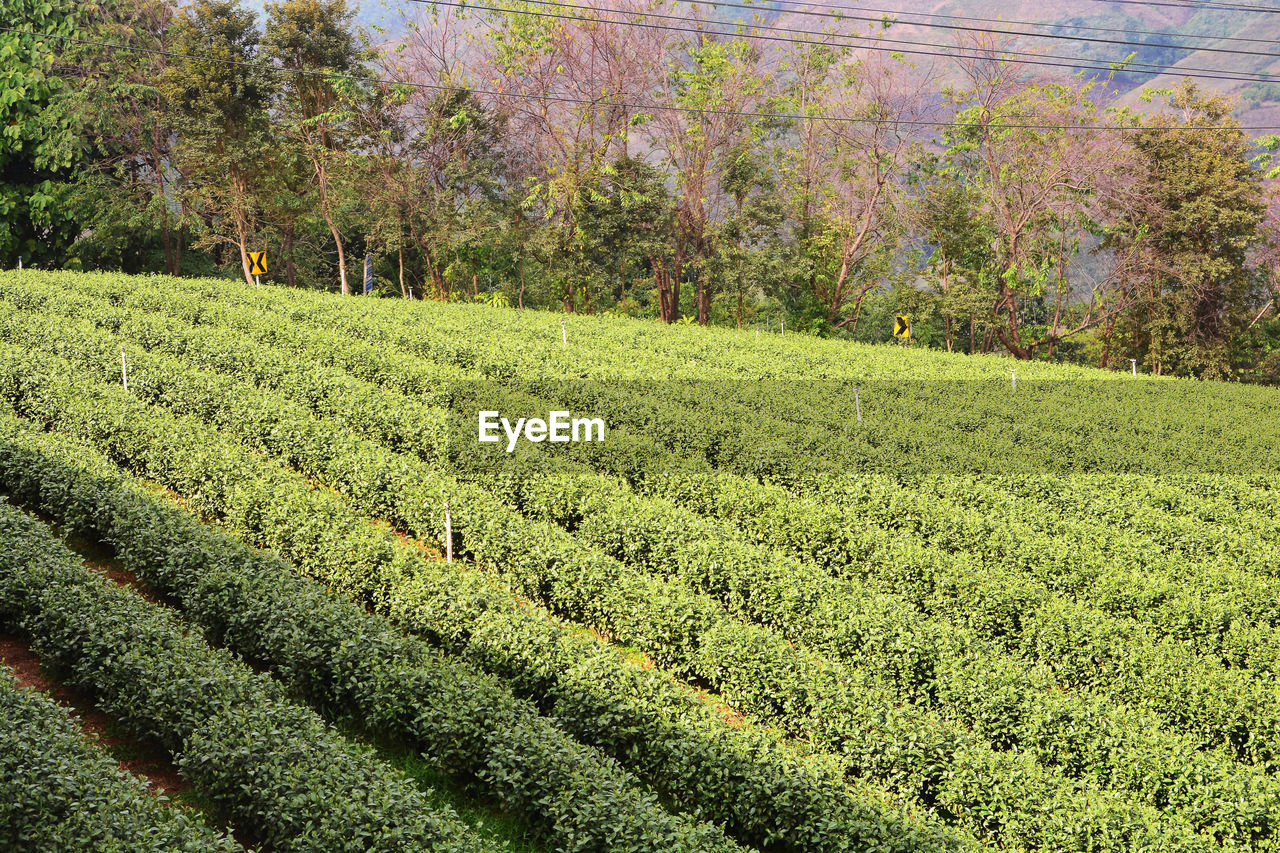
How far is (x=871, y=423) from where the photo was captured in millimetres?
18906

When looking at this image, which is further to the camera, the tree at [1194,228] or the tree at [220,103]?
the tree at [1194,228]

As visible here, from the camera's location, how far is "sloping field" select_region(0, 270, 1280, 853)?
7.83 m

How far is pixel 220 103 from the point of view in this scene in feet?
115

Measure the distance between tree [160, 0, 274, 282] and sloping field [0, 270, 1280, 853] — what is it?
1575 centimetres

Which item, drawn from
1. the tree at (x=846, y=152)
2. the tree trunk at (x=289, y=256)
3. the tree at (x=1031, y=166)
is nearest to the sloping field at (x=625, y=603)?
the tree at (x=1031, y=166)

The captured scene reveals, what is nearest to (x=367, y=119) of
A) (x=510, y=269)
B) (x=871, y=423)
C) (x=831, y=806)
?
(x=510, y=269)

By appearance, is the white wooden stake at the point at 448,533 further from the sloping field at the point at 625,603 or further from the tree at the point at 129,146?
the tree at the point at 129,146

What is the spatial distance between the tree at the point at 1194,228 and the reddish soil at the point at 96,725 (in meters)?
36.6

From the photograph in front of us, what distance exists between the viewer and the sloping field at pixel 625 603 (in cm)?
783

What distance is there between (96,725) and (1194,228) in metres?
39.3

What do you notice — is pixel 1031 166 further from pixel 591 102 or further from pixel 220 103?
pixel 220 103

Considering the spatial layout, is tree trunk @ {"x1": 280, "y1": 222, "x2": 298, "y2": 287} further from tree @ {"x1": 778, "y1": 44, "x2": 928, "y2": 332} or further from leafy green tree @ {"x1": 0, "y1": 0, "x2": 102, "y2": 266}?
tree @ {"x1": 778, "y1": 44, "x2": 928, "y2": 332}

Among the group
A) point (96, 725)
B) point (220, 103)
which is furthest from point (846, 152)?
point (96, 725)

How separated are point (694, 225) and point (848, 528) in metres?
27.7
